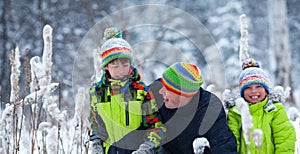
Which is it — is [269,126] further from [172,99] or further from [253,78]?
[172,99]

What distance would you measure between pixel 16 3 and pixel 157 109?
898 cm

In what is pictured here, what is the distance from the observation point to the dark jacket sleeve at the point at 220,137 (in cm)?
219

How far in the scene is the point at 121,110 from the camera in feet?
8.25

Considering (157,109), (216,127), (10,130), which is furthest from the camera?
(10,130)

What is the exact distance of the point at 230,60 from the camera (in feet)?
45.0

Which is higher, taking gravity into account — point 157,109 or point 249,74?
point 249,74

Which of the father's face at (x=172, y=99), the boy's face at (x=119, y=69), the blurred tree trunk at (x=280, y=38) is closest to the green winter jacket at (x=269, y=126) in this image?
the father's face at (x=172, y=99)

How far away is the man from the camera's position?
223cm

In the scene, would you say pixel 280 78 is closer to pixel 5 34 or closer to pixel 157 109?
pixel 5 34

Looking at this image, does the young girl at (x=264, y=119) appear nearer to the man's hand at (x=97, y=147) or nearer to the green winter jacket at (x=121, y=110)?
the green winter jacket at (x=121, y=110)

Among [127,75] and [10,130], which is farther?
[10,130]

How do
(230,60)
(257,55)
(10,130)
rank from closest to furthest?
(10,130), (230,60), (257,55)

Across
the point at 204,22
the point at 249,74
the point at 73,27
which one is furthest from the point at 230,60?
the point at 249,74

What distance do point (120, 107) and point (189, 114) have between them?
406 millimetres
